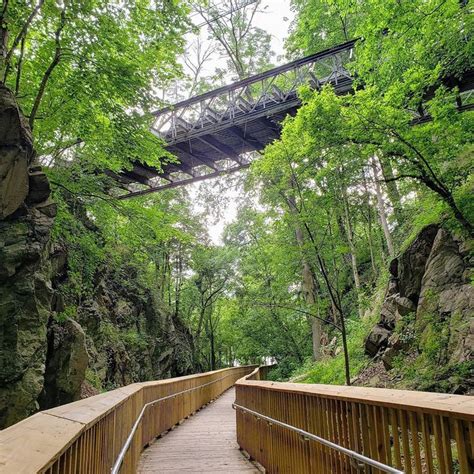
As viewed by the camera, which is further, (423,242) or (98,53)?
(423,242)

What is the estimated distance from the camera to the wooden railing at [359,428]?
1.90 meters

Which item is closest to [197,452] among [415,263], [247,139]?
[415,263]

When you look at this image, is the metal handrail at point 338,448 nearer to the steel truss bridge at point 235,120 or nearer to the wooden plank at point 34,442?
the wooden plank at point 34,442

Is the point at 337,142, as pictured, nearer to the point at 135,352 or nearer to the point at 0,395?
the point at 0,395

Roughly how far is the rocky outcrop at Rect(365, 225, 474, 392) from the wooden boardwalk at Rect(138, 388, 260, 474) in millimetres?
3388

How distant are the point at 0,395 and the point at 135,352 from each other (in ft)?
36.0

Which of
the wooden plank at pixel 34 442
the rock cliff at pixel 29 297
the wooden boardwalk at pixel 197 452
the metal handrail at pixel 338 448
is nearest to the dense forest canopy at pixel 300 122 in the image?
the rock cliff at pixel 29 297

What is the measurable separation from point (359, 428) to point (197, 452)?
16.6 ft

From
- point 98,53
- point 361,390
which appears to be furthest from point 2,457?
point 98,53

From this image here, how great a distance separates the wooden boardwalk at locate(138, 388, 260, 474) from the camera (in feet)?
19.1

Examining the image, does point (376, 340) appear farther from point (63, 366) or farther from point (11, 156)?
point (11, 156)

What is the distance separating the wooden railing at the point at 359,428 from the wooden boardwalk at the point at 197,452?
0.81 metres

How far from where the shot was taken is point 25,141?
8.00 metres

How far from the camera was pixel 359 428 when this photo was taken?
8.95 feet
